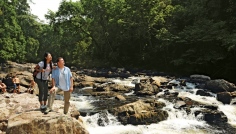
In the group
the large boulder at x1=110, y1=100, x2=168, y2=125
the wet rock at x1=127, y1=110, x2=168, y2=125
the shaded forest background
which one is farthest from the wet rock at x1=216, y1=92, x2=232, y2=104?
the shaded forest background

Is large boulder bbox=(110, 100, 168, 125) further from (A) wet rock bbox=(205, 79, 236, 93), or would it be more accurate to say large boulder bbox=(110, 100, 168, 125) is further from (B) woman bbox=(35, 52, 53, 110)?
(A) wet rock bbox=(205, 79, 236, 93)

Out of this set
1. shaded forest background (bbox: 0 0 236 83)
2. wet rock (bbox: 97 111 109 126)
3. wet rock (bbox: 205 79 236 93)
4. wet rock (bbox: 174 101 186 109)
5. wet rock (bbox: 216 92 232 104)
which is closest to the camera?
wet rock (bbox: 97 111 109 126)

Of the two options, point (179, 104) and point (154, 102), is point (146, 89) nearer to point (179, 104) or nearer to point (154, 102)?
point (179, 104)

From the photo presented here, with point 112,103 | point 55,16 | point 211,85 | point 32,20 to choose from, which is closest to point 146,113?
point 112,103

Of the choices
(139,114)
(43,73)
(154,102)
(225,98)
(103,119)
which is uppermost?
(43,73)

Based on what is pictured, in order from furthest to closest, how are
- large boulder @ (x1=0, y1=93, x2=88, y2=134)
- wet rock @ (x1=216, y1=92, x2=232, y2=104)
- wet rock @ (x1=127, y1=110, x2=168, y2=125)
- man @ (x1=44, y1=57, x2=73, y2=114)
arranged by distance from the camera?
wet rock @ (x1=216, y1=92, x2=232, y2=104)
wet rock @ (x1=127, y1=110, x2=168, y2=125)
man @ (x1=44, y1=57, x2=73, y2=114)
large boulder @ (x1=0, y1=93, x2=88, y2=134)

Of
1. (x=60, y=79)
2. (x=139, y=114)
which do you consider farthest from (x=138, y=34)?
(x=60, y=79)

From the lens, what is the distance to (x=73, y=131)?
303 inches

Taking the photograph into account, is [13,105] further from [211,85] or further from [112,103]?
[211,85]

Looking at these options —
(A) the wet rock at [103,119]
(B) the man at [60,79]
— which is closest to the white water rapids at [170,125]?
(A) the wet rock at [103,119]

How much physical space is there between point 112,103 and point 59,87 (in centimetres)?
1101

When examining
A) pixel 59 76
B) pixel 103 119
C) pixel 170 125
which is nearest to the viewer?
pixel 59 76

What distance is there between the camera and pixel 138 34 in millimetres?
44031

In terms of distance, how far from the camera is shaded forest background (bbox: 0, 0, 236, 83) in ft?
108
